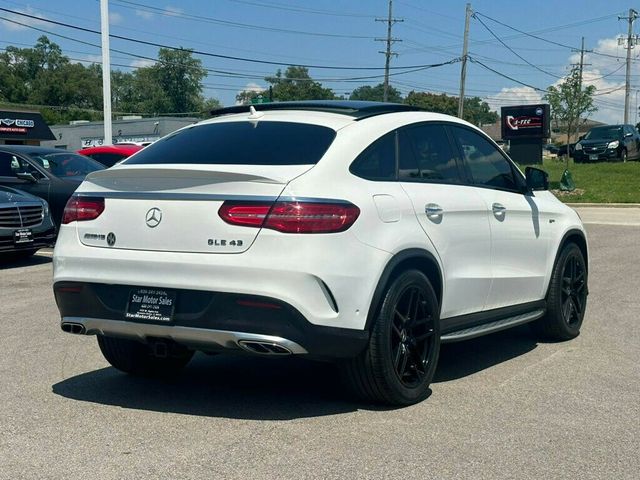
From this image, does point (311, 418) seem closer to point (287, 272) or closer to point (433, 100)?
point (287, 272)

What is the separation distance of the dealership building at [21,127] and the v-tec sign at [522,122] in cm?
3897

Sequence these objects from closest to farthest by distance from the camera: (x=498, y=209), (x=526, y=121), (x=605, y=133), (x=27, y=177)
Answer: (x=498, y=209) → (x=27, y=177) → (x=526, y=121) → (x=605, y=133)

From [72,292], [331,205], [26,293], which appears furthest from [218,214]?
[26,293]

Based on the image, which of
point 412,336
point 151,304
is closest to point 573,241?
point 412,336

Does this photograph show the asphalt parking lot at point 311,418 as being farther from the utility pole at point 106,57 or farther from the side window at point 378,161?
the utility pole at point 106,57

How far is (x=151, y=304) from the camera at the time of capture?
4.98 m

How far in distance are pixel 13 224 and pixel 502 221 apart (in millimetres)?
8173

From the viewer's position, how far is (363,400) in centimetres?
536

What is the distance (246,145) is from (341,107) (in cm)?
81

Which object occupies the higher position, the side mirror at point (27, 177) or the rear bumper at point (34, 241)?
the side mirror at point (27, 177)

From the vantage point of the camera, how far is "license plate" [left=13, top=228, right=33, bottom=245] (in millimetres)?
12359

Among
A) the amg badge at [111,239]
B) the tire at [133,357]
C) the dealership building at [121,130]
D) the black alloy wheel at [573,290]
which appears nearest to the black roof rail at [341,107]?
the amg badge at [111,239]

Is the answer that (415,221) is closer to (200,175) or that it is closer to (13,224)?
(200,175)

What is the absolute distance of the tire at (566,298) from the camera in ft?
24.0
